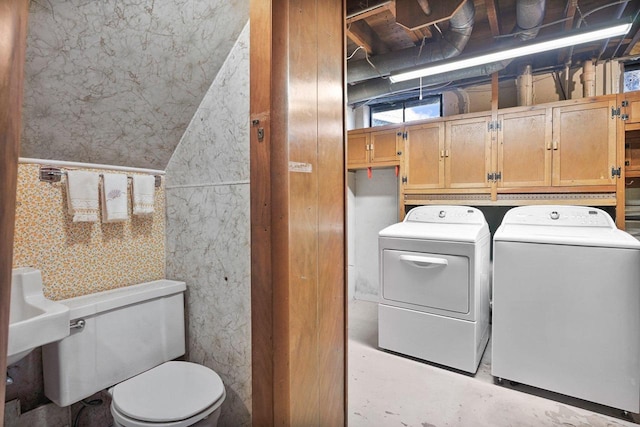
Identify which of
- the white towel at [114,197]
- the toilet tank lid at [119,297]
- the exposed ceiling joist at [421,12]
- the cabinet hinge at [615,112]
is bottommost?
the toilet tank lid at [119,297]

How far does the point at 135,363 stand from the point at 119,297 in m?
0.35

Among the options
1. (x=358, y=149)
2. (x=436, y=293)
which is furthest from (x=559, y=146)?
(x=358, y=149)

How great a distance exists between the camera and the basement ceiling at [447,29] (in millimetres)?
2084

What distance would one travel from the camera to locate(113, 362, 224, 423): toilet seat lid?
1.25 meters

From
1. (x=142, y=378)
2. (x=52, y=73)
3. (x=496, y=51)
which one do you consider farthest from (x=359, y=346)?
(x=52, y=73)

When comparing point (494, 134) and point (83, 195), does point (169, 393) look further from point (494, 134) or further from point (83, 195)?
point (494, 134)

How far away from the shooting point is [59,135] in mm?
1479

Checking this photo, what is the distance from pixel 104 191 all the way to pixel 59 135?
12.4 inches

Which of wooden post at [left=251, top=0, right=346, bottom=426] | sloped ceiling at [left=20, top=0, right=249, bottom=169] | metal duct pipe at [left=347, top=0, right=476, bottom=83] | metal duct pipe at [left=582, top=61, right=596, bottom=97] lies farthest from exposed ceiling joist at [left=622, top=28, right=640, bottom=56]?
sloped ceiling at [left=20, top=0, right=249, bottom=169]

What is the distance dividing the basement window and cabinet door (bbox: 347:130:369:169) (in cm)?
46

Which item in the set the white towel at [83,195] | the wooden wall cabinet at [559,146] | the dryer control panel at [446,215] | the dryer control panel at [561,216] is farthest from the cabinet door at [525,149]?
the white towel at [83,195]

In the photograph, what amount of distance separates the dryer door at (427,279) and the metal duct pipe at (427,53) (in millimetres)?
1779

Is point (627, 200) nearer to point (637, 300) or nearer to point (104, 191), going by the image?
point (637, 300)

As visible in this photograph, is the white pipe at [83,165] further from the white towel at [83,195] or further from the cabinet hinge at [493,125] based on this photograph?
the cabinet hinge at [493,125]
